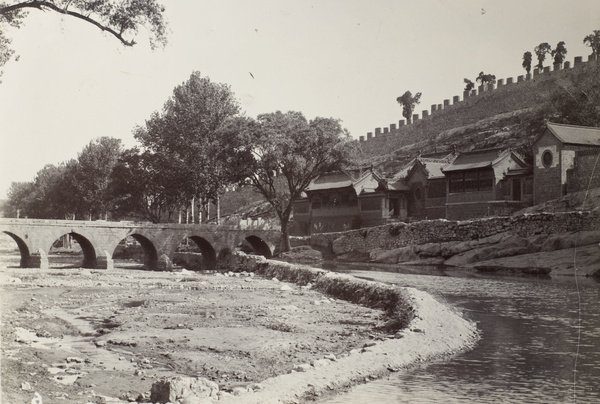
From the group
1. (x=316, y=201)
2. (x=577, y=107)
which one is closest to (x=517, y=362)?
(x=577, y=107)

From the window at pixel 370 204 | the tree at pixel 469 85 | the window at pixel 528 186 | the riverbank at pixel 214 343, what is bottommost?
the riverbank at pixel 214 343

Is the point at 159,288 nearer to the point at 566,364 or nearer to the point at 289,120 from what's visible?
the point at 566,364

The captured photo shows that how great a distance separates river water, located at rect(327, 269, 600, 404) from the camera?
1115cm

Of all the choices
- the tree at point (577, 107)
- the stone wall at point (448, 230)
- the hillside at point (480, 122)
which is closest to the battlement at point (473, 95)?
the hillside at point (480, 122)

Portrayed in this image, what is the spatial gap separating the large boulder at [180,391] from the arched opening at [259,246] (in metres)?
57.4

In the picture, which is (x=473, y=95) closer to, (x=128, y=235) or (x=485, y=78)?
(x=485, y=78)

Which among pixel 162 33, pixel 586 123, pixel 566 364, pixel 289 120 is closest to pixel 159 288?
pixel 162 33

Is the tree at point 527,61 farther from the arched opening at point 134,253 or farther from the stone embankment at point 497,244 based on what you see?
the arched opening at point 134,253

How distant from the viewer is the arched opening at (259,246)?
67688 millimetres

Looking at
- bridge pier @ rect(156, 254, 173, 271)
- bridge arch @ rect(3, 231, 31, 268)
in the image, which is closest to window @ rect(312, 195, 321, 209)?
bridge pier @ rect(156, 254, 173, 271)

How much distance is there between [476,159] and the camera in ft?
194

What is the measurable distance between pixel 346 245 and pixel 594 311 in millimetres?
41383

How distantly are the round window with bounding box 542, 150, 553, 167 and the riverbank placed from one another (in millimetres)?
31231

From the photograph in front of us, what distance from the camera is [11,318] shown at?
58.7 feet
